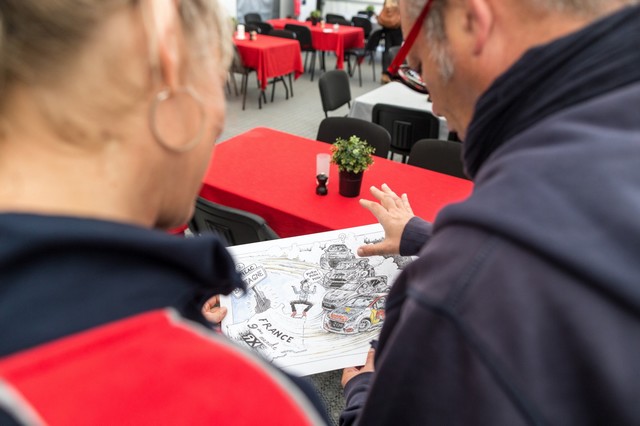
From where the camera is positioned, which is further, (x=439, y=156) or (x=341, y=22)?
(x=341, y=22)

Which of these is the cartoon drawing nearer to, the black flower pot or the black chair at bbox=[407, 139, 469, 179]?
the black flower pot

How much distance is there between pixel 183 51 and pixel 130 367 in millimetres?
302

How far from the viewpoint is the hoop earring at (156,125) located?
0.40m

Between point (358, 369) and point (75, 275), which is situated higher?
point (75, 275)

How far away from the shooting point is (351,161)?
67.3 inches

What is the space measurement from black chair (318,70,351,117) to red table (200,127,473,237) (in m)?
1.78

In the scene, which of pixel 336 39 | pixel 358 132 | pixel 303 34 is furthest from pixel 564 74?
pixel 303 34

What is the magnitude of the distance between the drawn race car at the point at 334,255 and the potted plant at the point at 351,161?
46cm

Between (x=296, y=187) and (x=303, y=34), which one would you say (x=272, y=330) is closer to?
(x=296, y=187)

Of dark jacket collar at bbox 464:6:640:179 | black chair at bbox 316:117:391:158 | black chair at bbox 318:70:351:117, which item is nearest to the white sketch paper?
dark jacket collar at bbox 464:6:640:179

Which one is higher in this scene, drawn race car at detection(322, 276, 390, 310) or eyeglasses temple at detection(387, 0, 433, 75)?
eyeglasses temple at detection(387, 0, 433, 75)

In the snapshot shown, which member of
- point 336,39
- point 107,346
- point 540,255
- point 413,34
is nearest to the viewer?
point 107,346

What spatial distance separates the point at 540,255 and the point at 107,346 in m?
0.41

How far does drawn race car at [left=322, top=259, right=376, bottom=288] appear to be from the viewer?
1309 mm
